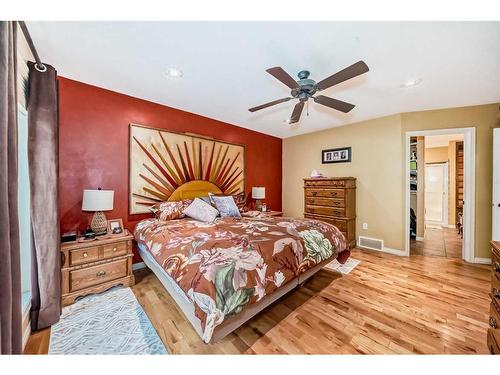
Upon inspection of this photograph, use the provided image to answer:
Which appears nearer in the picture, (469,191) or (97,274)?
(97,274)

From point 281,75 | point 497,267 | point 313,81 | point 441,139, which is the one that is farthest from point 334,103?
point 441,139

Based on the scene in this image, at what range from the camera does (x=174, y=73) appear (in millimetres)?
2230

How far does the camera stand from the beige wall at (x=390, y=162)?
303 cm

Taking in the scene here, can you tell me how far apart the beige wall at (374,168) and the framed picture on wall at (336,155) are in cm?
8

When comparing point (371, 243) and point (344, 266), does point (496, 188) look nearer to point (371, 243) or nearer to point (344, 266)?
point (371, 243)

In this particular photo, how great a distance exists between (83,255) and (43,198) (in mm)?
740

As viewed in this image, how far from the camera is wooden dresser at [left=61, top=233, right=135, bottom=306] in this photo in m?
1.95

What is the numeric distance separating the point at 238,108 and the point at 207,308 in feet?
9.76

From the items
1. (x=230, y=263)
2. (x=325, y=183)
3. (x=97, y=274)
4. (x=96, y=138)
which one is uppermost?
(x=96, y=138)

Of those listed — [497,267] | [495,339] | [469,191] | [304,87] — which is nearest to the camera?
[495,339]

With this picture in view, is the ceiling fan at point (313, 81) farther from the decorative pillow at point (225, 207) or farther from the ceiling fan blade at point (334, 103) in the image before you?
the decorative pillow at point (225, 207)

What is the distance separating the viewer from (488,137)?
3.00 meters

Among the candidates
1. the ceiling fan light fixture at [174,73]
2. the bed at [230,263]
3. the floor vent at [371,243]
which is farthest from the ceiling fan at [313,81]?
the floor vent at [371,243]
